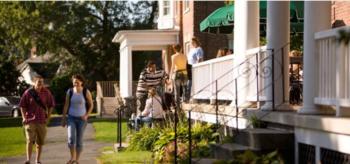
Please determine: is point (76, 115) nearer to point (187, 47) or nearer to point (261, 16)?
point (261, 16)

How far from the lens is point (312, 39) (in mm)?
8164

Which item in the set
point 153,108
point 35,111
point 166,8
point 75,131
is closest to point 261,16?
point 153,108

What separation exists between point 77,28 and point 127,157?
40.4 m

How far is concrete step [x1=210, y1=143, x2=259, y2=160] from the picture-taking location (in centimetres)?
852

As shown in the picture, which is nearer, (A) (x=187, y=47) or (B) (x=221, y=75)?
(B) (x=221, y=75)

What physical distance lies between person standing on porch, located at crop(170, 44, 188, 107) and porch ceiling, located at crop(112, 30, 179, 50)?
16.0 meters

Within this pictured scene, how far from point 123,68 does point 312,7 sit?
27108 mm

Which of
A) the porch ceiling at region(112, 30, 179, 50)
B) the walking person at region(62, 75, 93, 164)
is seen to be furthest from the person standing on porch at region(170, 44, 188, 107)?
the porch ceiling at region(112, 30, 179, 50)

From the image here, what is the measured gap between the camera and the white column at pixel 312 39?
8.14m

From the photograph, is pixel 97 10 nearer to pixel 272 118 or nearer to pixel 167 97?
pixel 167 97

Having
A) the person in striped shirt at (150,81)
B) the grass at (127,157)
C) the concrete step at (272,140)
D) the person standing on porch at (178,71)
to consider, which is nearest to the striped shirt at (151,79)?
the person in striped shirt at (150,81)

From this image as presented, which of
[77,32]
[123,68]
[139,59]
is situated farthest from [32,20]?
[123,68]

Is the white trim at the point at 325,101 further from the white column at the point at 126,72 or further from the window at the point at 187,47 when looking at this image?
the white column at the point at 126,72

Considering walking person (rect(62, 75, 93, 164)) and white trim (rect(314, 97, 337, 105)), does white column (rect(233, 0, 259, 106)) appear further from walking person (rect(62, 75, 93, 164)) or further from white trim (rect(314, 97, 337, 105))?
white trim (rect(314, 97, 337, 105))
